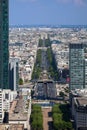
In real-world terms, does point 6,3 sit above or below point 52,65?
above

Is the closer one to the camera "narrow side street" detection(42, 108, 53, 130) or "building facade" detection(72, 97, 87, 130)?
"building facade" detection(72, 97, 87, 130)

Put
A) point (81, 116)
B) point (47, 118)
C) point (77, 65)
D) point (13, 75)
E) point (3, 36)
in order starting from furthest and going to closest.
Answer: point (77, 65)
point (13, 75)
point (3, 36)
point (47, 118)
point (81, 116)

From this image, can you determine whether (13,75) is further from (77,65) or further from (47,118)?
(47,118)

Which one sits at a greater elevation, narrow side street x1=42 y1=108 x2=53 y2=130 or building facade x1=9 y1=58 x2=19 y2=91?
building facade x1=9 y1=58 x2=19 y2=91

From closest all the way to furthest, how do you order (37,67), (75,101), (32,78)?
1. (75,101)
2. (32,78)
3. (37,67)

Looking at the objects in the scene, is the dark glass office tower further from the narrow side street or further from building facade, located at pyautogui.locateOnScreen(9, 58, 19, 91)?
building facade, located at pyautogui.locateOnScreen(9, 58, 19, 91)

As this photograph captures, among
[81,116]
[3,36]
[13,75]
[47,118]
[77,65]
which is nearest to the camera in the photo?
[81,116]

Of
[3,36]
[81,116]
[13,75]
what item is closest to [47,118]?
[81,116]

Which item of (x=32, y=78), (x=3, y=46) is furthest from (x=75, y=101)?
(x=32, y=78)

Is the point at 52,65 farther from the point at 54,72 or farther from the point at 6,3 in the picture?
the point at 6,3
